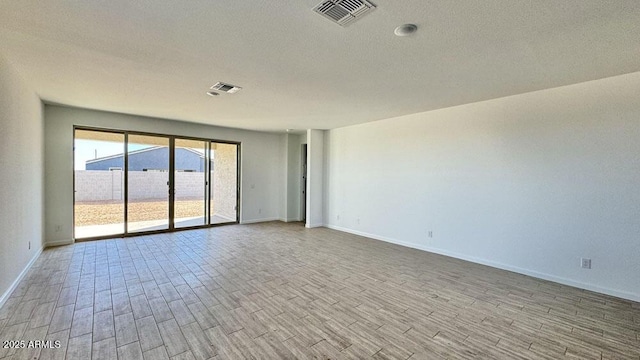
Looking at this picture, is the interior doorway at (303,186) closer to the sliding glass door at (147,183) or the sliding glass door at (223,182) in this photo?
the sliding glass door at (223,182)

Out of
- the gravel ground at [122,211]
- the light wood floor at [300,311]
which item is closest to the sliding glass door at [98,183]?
the gravel ground at [122,211]

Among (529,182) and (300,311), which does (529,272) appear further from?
(300,311)

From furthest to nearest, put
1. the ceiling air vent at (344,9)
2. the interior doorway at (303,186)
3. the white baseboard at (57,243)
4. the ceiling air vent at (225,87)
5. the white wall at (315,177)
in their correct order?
the interior doorway at (303,186)
the white wall at (315,177)
the white baseboard at (57,243)
the ceiling air vent at (225,87)
the ceiling air vent at (344,9)

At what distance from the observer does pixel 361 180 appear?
6.36m

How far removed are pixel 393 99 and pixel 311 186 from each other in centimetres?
355

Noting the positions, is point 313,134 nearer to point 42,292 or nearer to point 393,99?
point 393,99

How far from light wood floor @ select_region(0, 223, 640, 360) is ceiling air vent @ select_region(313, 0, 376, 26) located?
2.63 meters

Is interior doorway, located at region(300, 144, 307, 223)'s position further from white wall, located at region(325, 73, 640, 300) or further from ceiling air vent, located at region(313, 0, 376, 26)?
ceiling air vent, located at region(313, 0, 376, 26)

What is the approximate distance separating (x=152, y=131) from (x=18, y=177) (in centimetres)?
280

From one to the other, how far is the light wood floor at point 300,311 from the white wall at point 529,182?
425 mm

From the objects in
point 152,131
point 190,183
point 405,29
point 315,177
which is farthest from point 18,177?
point 315,177

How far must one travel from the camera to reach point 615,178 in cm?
324

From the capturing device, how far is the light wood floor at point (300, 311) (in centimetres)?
214

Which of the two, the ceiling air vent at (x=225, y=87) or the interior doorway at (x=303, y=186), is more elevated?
the ceiling air vent at (x=225, y=87)
